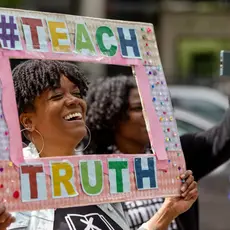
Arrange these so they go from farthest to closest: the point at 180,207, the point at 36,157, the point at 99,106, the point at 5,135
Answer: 1. the point at 99,106
2. the point at 180,207
3. the point at 36,157
4. the point at 5,135

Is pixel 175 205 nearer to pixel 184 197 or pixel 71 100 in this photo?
pixel 184 197

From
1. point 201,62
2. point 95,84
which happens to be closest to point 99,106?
point 95,84

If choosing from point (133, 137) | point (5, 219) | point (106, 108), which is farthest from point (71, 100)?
point (106, 108)

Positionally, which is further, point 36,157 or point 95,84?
point 95,84

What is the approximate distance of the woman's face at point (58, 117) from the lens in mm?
2092

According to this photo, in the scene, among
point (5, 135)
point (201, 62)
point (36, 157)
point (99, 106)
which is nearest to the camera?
point (5, 135)

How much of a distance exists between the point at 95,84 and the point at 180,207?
123 centimetres

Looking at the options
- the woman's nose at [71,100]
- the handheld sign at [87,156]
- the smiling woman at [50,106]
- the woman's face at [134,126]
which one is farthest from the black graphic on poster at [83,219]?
the woman's face at [134,126]

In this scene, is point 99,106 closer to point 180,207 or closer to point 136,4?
point 180,207

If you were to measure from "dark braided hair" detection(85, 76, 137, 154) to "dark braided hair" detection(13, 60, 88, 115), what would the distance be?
2.76ft

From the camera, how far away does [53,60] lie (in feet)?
7.20

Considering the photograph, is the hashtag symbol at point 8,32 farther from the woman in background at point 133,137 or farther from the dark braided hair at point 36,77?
the woman in background at point 133,137

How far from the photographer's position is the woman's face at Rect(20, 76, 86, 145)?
82.4 inches

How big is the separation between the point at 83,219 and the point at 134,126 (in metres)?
0.96
